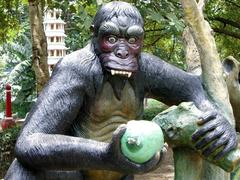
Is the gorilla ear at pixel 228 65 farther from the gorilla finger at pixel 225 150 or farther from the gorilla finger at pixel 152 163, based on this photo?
the gorilla finger at pixel 152 163

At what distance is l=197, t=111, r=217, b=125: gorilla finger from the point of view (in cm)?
157

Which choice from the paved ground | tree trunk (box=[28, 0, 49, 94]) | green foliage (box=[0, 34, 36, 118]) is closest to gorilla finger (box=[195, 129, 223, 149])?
tree trunk (box=[28, 0, 49, 94])

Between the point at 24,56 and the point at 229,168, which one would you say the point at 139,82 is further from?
the point at 24,56

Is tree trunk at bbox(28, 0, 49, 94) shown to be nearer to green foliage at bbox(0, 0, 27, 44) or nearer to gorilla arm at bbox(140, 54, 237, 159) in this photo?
green foliage at bbox(0, 0, 27, 44)

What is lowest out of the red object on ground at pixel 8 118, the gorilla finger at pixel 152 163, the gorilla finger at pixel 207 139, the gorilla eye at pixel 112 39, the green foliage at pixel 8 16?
the red object on ground at pixel 8 118

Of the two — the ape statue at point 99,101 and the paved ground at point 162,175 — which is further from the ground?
the ape statue at point 99,101

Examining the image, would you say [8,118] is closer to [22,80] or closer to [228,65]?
[22,80]

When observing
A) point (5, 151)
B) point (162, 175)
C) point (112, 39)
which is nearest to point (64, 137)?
point (112, 39)

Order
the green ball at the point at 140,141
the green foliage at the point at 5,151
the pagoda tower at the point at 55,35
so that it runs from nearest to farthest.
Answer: the green ball at the point at 140,141, the green foliage at the point at 5,151, the pagoda tower at the point at 55,35

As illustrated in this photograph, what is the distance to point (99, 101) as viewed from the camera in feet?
5.58

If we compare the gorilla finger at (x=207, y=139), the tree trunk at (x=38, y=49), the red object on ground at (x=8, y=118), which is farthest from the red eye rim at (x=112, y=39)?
the red object on ground at (x=8, y=118)

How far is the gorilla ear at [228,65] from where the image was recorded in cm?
193

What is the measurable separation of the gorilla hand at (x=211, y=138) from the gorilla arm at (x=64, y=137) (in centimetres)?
25

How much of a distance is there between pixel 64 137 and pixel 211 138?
1.54 feet
